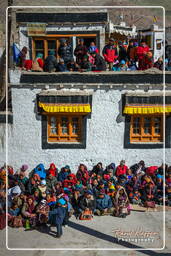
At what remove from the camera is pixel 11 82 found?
10.1 m

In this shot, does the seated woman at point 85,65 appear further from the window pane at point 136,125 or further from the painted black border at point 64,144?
the window pane at point 136,125

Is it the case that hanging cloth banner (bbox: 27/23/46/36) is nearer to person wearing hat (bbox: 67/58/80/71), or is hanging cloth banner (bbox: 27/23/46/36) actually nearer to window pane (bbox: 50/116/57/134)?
person wearing hat (bbox: 67/58/80/71)

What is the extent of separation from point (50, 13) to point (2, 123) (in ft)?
16.8

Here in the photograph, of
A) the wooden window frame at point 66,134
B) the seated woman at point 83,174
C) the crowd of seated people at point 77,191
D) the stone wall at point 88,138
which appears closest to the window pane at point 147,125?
the stone wall at point 88,138

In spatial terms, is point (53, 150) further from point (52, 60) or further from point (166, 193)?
point (166, 193)

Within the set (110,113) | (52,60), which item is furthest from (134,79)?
(52,60)

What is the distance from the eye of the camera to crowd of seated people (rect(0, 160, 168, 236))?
8211mm

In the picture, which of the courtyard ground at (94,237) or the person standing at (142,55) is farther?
the person standing at (142,55)

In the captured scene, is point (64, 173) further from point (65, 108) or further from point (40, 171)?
point (65, 108)

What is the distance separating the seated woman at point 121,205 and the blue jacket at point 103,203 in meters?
0.17

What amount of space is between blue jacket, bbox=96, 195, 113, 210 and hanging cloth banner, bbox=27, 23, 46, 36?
721 centimetres

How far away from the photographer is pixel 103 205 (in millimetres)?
8977

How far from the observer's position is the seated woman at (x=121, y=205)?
891 cm

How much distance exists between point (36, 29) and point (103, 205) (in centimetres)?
757
